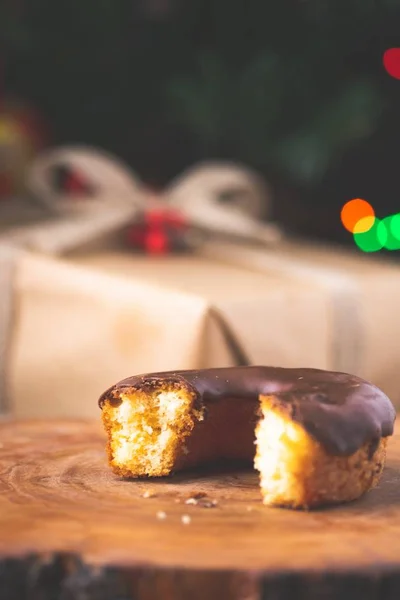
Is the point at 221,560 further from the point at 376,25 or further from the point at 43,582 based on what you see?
the point at 376,25

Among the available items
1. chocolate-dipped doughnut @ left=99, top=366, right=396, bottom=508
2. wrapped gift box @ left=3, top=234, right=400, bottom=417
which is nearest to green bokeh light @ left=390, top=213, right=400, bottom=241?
wrapped gift box @ left=3, top=234, right=400, bottom=417

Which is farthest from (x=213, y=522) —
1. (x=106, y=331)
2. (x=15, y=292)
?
(x=15, y=292)

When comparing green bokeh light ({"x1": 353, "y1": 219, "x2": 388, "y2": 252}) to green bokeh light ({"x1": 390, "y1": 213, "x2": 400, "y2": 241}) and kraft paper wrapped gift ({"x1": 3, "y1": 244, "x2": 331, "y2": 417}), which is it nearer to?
green bokeh light ({"x1": 390, "y1": 213, "x2": 400, "y2": 241})

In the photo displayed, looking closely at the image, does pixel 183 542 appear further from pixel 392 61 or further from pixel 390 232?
pixel 392 61

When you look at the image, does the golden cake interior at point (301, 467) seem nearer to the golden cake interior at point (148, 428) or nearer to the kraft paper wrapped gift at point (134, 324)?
the golden cake interior at point (148, 428)

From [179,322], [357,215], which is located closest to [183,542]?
[179,322]
